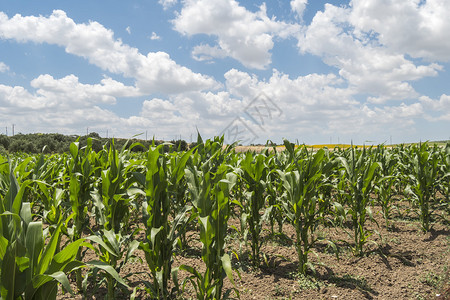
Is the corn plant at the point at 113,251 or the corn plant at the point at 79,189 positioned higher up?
the corn plant at the point at 79,189

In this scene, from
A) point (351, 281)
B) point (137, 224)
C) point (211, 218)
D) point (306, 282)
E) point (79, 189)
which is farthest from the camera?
point (351, 281)

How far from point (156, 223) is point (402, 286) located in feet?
9.46

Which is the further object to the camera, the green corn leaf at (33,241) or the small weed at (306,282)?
the small weed at (306,282)

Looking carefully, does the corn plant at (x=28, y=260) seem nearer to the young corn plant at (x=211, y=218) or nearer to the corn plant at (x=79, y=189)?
the young corn plant at (x=211, y=218)

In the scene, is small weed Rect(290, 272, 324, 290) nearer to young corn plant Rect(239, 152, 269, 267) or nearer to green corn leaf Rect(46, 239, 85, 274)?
young corn plant Rect(239, 152, 269, 267)

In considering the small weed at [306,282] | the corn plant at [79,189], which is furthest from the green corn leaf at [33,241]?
the small weed at [306,282]

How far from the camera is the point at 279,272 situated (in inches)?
139

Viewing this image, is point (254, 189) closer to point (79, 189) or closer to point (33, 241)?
point (79, 189)

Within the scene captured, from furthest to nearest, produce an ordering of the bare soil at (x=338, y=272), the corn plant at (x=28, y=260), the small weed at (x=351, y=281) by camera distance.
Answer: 1. the small weed at (x=351, y=281)
2. the bare soil at (x=338, y=272)
3. the corn plant at (x=28, y=260)

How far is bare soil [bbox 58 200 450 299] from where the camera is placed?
3092 millimetres

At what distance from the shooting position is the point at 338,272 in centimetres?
358

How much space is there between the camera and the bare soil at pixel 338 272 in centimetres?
309

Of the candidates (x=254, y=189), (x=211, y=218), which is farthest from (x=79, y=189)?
(x=254, y=189)

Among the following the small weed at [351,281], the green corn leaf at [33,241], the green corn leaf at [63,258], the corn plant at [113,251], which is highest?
the green corn leaf at [33,241]
